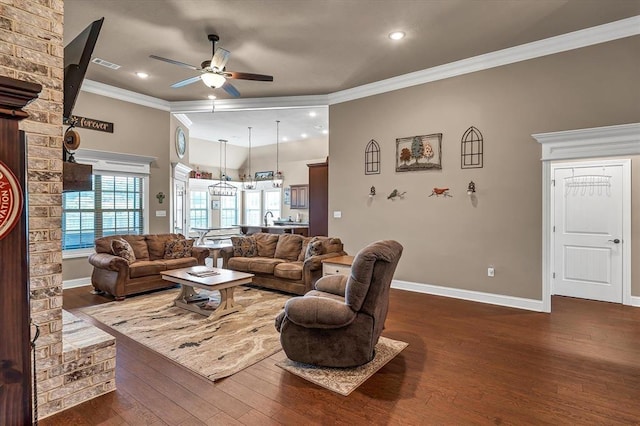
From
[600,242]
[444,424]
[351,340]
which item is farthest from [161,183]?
[600,242]

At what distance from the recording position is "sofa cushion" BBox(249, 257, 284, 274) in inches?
210

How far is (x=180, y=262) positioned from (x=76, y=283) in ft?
6.17

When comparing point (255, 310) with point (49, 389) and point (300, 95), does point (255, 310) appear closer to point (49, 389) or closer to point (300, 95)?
point (49, 389)

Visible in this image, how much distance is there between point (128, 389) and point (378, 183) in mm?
4523

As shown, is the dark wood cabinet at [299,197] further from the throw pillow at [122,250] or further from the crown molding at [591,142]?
the crown molding at [591,142]

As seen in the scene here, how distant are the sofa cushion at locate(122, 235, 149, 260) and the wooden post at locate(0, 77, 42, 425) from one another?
16.0 feet

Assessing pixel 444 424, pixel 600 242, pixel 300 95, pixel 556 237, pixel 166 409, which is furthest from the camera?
pixel 300 95

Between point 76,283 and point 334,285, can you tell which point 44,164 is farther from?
point 76,283

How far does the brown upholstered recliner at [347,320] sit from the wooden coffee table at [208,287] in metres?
1.54

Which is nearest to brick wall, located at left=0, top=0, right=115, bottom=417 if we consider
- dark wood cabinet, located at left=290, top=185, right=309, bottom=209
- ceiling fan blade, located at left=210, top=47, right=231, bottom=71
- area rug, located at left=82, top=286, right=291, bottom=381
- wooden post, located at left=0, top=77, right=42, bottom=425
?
area rug, located at left=82, top=286, right=291, bottom=381

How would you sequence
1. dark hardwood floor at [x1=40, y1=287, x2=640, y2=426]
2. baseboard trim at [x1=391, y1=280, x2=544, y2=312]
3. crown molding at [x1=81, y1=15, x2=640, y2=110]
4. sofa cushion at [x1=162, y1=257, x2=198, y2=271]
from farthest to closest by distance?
1. sofa cushion at [x1=162, y1=257, x2=198, y2=271]
2. baseboard trim at [x1=391, y1=280, x2=544, y2=312]
3. crown molding at [x1=81, y1=15, x2=640, y2=110]
4. dark hardwood floor at [x1=40, y1=287, x2=640, y2=426]

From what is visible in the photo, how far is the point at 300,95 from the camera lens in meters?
6.48

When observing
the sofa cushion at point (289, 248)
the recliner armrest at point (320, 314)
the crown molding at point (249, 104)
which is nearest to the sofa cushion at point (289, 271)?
the sofa cushion at point (289, 248)

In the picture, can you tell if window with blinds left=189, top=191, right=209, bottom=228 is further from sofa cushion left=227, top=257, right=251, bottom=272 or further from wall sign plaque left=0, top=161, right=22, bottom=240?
wall sign plaque left=0, top=161, right=22, bottom=240
